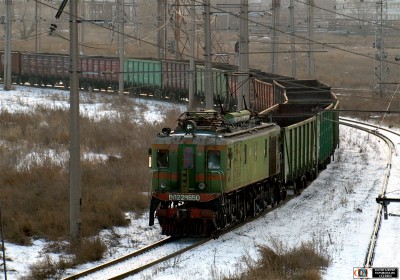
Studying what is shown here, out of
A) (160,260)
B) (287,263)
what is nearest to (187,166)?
(160,260)

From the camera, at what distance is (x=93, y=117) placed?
42.8 meters

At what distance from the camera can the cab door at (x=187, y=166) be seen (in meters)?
20.6

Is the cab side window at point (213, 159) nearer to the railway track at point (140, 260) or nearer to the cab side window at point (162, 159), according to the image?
the cab side window at point (162, 159)

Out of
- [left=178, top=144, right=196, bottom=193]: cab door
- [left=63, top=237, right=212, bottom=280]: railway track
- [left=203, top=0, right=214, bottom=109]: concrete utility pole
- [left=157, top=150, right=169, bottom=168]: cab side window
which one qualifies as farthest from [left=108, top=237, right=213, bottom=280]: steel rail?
[left=203, top=0, right=214, bottom=109]: concrete utility pole

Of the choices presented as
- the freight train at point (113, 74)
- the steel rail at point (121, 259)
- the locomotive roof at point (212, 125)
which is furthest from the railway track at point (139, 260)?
the freight train at point (113, 74)

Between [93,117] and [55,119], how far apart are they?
8.47 feet

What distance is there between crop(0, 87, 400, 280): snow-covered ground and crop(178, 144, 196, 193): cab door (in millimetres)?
1353

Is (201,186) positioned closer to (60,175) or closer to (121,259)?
(121,259)

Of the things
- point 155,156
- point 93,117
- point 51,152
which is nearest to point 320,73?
point 93,117

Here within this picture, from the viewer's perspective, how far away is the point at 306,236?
20719 mm

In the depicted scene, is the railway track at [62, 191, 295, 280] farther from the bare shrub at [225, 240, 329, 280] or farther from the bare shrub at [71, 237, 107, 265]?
the bare shrub at [225, 240, 329, 280]

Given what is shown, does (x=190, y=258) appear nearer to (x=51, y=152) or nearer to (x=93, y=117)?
(x=51, y=152)

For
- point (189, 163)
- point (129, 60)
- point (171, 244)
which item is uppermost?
point (129, 60)

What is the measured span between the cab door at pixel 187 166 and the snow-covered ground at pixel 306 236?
53.3 inches
